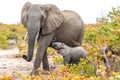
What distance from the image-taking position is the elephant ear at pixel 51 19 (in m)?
9.08

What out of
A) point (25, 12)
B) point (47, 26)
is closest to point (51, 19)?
point (47, 26)

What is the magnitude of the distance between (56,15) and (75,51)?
87cm

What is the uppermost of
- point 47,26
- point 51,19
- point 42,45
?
point 51,19

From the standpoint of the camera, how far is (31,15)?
8.72 meters

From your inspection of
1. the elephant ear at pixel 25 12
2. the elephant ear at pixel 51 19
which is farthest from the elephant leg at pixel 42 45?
the elephant ear at pixel 25 12

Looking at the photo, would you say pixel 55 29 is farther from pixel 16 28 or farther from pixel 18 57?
Answer: pixel 16 28

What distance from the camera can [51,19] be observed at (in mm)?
9164

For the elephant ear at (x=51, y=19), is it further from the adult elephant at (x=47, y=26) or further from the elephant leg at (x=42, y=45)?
the elephant leg at (x=42, y=45)

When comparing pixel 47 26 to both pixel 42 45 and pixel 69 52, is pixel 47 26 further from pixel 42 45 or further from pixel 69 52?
pixel 69 52

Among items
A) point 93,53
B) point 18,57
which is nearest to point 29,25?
point 93,53

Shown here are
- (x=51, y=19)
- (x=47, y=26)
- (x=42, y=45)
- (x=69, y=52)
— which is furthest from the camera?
(x=69, y=52)

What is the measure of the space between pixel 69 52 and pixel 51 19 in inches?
32.7

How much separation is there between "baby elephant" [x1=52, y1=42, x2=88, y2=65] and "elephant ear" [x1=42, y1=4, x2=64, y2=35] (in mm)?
403

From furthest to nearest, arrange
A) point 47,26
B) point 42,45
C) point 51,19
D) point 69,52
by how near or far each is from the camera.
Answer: point 69,52 < point 42,45 < point 51,19 < point 47,26
